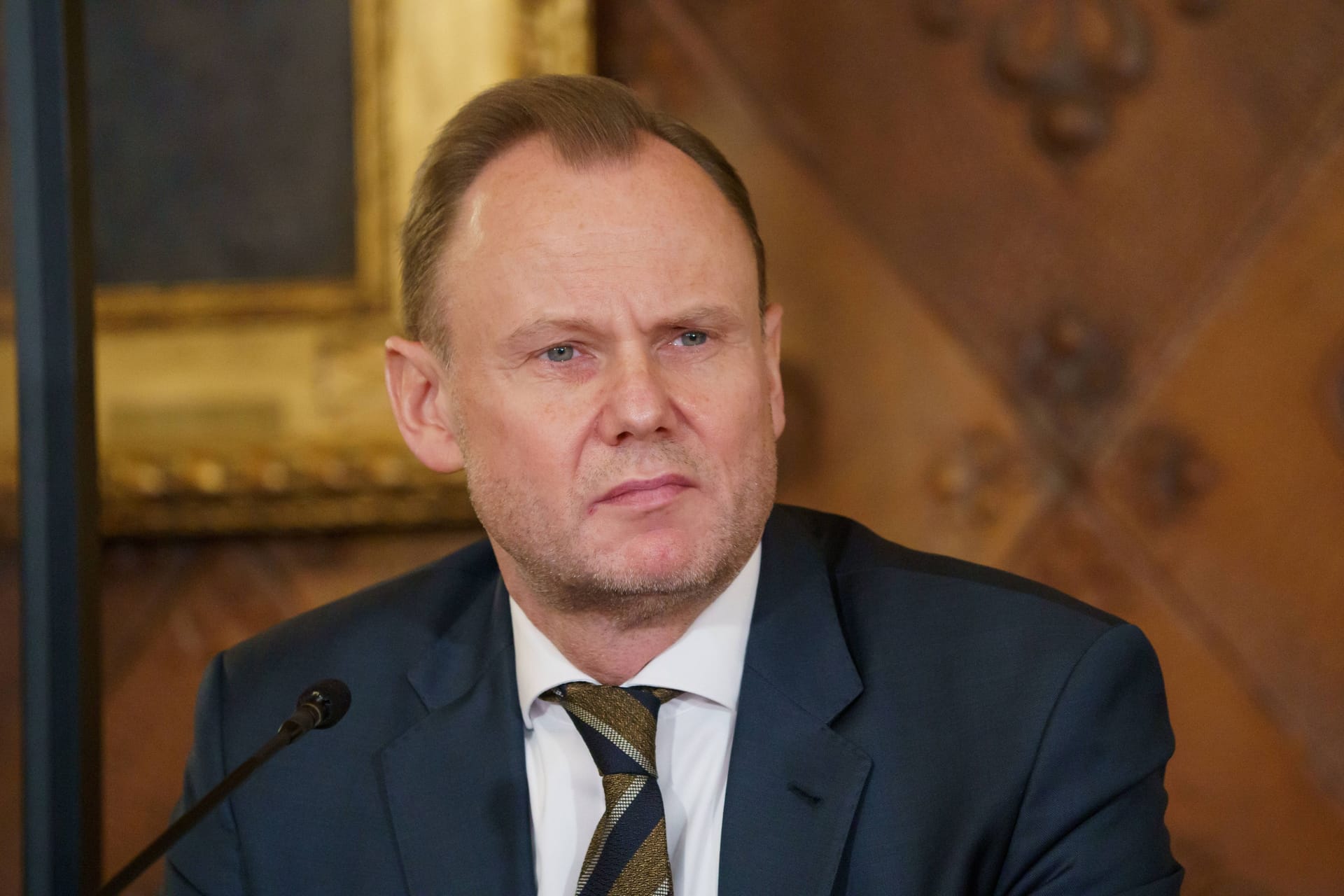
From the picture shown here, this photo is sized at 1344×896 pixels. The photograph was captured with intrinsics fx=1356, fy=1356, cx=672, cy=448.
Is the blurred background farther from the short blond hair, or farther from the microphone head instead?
the microphone head

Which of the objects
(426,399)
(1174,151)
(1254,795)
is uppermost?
(1174,151)

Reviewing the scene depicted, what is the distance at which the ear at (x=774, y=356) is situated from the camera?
174cm

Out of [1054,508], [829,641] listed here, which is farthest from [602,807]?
[1054,508]

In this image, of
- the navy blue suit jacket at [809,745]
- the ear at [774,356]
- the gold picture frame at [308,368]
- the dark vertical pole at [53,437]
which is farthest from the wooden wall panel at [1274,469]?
the dark vertical pole at [53,437]

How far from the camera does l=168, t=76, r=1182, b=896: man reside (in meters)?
1.47

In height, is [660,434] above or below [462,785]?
above

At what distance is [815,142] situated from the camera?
2.61 meters

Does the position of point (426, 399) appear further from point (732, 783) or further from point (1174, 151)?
point (1174, 151)

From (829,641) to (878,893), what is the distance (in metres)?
0.31

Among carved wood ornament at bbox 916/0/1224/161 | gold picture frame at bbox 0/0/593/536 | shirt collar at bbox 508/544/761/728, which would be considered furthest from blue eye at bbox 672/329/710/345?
carved wood ornament at bbox 916/0/1224/161

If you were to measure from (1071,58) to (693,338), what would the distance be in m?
1.29

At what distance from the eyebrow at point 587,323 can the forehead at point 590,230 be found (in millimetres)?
31

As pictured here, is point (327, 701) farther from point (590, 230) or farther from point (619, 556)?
point (590, 230)

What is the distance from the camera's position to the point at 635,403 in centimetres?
146
